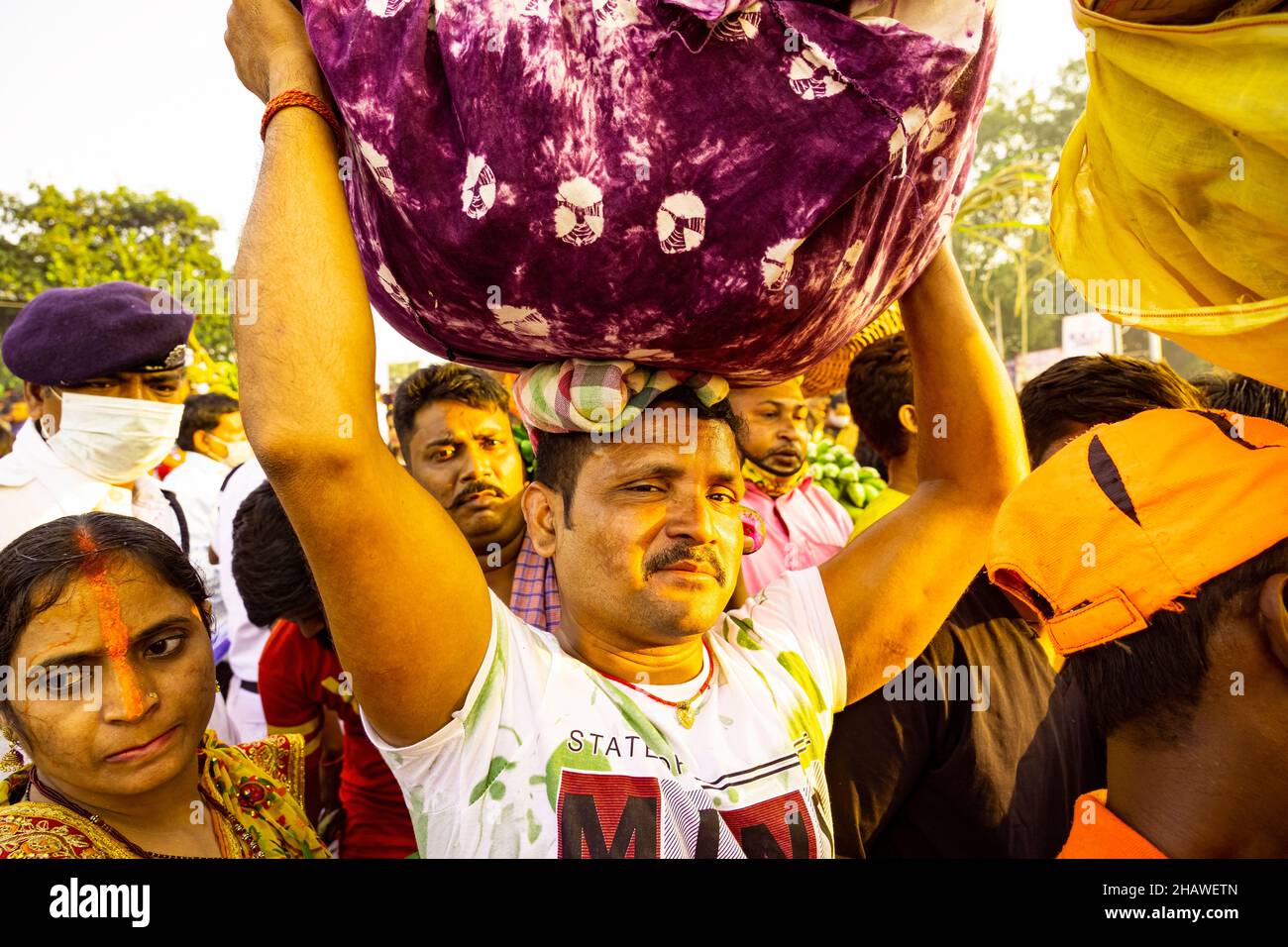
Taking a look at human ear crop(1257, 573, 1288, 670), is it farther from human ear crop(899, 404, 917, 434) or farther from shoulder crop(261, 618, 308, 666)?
shoulder crop(261, 618, 308, 666)

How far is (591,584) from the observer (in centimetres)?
175

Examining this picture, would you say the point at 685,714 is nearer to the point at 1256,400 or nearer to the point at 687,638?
the point at 687,638

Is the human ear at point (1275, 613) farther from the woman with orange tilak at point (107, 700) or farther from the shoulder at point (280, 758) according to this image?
the shoulder at point (280, 758)

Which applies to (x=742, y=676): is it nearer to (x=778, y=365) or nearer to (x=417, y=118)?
(x=778, y=365)

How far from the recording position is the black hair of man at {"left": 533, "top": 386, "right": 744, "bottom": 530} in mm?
1726

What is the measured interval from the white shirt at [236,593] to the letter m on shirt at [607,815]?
206 centimetres

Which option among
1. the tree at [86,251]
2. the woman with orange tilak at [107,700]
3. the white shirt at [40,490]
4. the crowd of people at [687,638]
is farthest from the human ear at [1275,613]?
the tree at [86,251]

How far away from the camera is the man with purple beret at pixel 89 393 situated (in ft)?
10.7

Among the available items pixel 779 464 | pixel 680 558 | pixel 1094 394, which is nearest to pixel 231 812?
pixel 680 558

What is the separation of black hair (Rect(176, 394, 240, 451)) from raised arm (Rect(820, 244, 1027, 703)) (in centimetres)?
486

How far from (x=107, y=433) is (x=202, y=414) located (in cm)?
260
